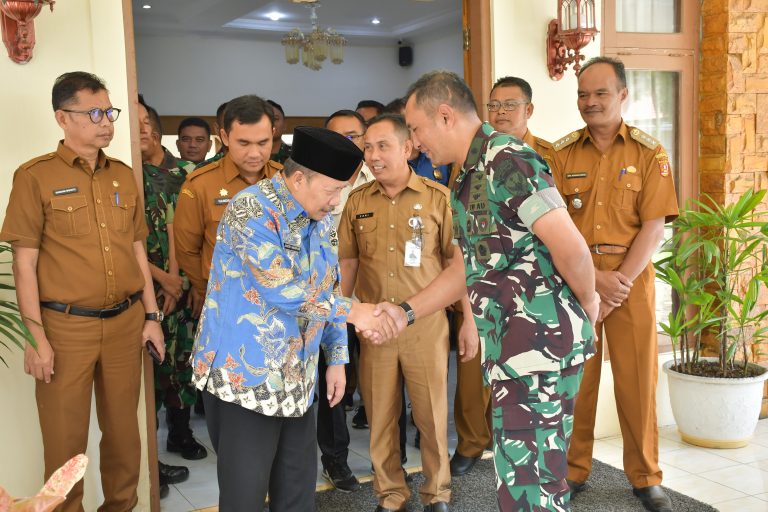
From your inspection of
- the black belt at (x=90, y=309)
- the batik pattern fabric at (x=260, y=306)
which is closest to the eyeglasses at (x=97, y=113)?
the black belt at (x=90, y=309)

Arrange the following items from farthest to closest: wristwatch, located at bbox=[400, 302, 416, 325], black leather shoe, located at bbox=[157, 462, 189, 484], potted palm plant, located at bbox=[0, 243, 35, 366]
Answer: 1. black leather shoe, located at bbox=[157, 462, 189, 484]
2. wristwatch, located at bbox=[400, 302, 416, 325]
3. potted palm plant, located at bbox=[0, 243, 35, 366]

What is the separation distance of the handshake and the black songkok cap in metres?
0.49

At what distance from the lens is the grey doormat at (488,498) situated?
347cm

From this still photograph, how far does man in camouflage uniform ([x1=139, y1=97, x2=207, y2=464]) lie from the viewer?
401cm

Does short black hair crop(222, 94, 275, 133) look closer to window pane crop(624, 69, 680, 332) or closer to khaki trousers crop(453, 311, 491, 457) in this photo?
khaki trousers crop(453, 311, 491, 457)

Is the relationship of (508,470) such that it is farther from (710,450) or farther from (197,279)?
(710,450)

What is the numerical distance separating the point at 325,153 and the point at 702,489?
2.56m

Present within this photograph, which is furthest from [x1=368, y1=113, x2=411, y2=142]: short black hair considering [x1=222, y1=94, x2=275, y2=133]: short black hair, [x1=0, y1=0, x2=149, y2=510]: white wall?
[x1=0, y1=0, x2=149, y2=510]: white wall

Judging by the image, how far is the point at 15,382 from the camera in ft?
10.4

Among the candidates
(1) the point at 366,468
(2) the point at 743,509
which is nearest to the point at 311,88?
(1) the point at 366,468

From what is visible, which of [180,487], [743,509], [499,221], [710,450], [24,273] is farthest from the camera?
[710,450]

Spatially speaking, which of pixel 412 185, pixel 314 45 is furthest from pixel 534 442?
pixel 314 45

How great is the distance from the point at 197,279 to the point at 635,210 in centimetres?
194

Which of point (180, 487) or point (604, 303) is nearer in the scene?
point (604, 303)
